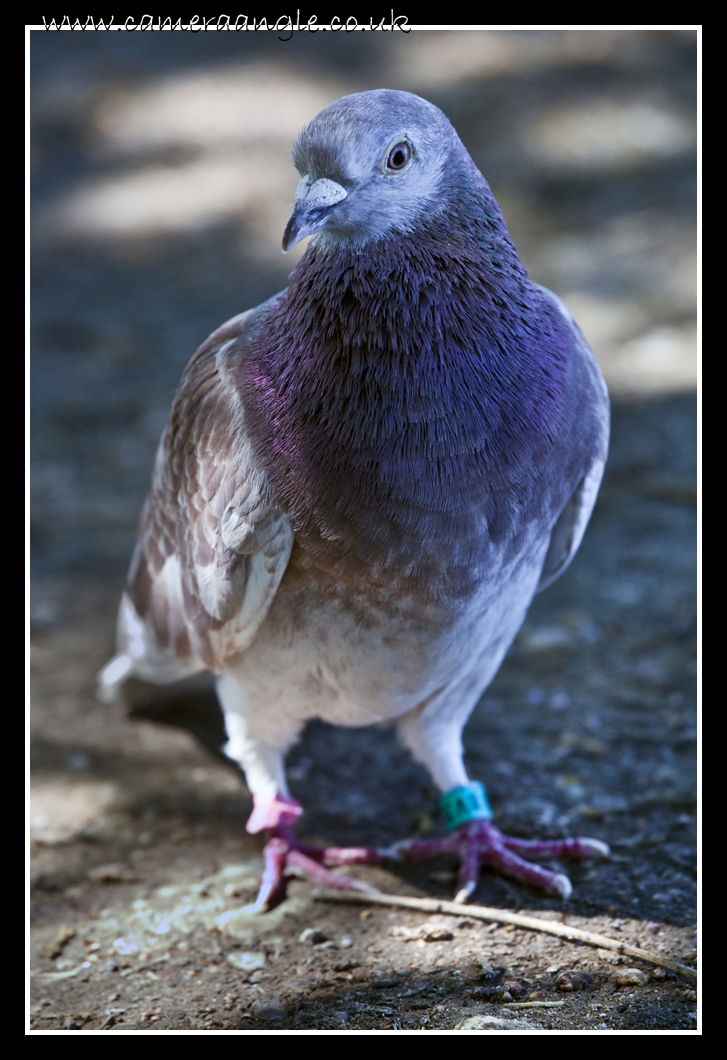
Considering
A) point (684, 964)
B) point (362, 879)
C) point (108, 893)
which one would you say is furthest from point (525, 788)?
point (108, 893)

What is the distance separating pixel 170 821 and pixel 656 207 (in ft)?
18.0

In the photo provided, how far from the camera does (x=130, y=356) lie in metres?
6.35

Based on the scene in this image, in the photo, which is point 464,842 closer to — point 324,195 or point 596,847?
point 596,847

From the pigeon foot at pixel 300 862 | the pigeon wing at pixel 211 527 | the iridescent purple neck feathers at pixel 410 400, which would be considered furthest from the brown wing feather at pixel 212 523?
the pigeon foot at pixel 300 862

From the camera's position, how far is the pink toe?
3305 mm

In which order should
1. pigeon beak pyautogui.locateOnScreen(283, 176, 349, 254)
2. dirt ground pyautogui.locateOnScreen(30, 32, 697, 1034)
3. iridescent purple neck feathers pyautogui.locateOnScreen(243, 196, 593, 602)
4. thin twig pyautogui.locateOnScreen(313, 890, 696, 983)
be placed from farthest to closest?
dirt ground pyautogui.locateOnScreen(30, 32, 697, 1034) → thin twig pyautogui.locateOnScreen(313, 890, 696, 983) → iridescent purple neck feathers pyautogui.locateOnScreen(243, 196, 593, 602) → pigeon beak pyautogui.locateOnScreen(283, 176, 349, 254)

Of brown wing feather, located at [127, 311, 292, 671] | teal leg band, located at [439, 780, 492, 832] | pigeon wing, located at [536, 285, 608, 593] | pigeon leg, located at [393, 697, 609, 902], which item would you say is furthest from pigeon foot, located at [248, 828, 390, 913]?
pigeon wing, located at [536, 285, 608, 593]

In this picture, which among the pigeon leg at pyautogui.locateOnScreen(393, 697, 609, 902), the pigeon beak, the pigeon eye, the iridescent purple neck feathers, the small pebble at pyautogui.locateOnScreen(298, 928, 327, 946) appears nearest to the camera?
the pigeon beak

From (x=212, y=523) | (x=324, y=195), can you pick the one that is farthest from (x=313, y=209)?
(x=212, y=523)

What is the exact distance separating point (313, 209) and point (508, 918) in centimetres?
206

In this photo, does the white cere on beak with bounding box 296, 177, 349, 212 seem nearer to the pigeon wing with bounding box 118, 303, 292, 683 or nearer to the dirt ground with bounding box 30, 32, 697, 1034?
the pigeon wing with bounding box 118, 303, 292, 683

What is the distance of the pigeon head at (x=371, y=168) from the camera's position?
2193 millimetres

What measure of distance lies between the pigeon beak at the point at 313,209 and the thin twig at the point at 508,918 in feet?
6.55

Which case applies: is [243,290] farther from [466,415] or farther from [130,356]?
[466,415]
